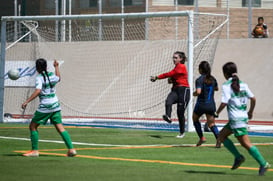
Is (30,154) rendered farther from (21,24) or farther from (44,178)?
(21,24)

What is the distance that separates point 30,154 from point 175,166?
2903 millimetres

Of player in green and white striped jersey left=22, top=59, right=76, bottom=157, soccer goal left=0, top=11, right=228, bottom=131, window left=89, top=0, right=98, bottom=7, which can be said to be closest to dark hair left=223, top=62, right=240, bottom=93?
player in green and white striped jersey left=22, top=59, right=76, bottom=157

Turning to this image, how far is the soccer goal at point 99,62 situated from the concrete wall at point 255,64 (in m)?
1.18

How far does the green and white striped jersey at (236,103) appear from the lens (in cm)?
1188

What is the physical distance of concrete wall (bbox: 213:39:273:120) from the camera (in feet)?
92.2

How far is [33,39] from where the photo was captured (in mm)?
29516

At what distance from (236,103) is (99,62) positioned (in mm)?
18384

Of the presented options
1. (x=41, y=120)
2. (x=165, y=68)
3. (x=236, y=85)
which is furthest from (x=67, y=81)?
(x=236, y=85)

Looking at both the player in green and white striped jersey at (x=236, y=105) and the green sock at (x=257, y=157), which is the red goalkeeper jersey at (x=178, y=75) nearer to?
the player in green and white striped jersey at (x=236, y=105)

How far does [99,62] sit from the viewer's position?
30.1 meters

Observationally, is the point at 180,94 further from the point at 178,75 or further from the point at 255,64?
the point at 255,64

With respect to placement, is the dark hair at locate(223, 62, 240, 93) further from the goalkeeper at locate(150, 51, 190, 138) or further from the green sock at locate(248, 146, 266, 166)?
the goalkeeper at locate(150, 51, 190, 138)

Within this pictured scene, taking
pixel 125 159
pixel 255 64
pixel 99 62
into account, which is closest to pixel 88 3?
pixel 99 62

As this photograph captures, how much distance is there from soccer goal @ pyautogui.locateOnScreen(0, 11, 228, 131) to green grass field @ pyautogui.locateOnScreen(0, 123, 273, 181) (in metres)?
7.69
